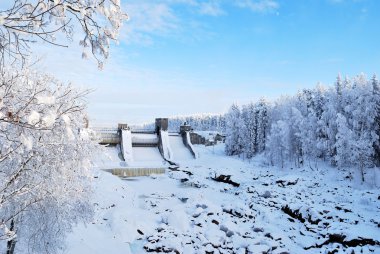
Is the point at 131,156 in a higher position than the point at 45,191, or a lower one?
lower

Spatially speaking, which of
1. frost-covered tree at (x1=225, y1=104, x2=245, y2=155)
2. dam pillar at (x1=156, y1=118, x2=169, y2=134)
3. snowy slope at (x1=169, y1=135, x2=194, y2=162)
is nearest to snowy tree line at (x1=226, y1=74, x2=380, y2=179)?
frost-covered tree at (x1=225, y1=104, x2=245, y2=155)

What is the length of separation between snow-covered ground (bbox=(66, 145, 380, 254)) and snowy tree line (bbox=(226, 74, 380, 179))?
9.92m

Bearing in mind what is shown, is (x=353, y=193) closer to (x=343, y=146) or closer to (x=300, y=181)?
(x=300, y=181)

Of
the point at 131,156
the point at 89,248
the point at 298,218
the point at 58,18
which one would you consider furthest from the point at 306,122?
the point at 58,18

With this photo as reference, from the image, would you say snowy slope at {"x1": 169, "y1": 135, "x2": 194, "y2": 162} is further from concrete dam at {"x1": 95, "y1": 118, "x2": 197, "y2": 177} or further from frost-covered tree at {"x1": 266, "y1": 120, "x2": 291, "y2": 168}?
frost-covered tree at {"x1": 266, "y1": 120, "x2": 291, "y2": 168}

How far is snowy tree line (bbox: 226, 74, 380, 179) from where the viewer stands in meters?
44.5

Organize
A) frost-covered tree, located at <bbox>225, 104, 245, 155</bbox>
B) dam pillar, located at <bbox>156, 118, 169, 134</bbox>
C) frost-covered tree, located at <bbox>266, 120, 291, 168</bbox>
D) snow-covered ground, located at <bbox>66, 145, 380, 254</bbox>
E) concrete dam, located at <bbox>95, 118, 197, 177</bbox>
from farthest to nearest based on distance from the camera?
frost-covered tree, located at <bbox>225, 104, 245, 155</bbox> → dam pillar, located at <bbox>156, 118, 169, 134</bbox> → frost-covered tree, located at <bbox>266, 120, 291, 168</bbox> → concrete dam, located at <bbox>95, 118, 197, 177</bbox> → snow-covered ground, located at <bbox>66, 145, 380, 254</bbox>

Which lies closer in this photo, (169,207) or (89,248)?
(89,248)

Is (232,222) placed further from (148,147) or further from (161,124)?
(161,124)

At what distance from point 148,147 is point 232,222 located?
4312 cm

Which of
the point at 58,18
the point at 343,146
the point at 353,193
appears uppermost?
the point at 58,18

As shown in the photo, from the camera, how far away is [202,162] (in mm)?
58438

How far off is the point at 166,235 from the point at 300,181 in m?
26.1

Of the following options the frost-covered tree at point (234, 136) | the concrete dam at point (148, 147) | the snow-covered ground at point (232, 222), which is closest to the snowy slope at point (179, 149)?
the concrete dam at point (148, 147)
